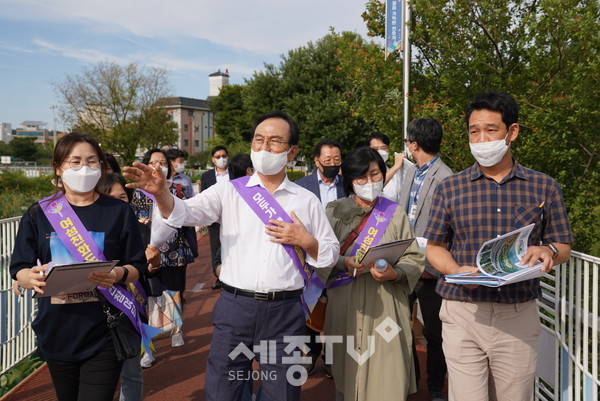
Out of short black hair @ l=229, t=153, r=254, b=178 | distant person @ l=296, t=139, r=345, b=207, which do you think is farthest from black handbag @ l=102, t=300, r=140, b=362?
short black hair @ l=229, t=153, r=254, b=178

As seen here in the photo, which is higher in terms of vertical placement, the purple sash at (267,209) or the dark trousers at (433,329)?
the purple sash at (267,209)

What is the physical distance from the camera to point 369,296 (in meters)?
3.17

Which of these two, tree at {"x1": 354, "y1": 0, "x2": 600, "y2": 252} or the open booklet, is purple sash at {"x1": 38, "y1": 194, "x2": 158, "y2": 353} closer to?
the open booklet

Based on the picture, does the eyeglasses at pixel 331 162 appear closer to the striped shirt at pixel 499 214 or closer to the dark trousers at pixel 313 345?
the dark trousers at pixel 313 345

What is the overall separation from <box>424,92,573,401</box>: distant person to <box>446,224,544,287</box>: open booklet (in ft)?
0.42

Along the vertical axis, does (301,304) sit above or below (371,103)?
below

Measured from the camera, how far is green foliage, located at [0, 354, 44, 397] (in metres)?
4.35

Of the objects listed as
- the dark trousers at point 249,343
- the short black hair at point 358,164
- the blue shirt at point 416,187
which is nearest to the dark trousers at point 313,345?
the blue shirt at point 416,187

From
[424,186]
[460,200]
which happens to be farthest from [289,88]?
[460,200]

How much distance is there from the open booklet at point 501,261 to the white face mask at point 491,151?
1.45 feet

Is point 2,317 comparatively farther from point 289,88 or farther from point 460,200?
point 289,88

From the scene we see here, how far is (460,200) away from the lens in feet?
8.56

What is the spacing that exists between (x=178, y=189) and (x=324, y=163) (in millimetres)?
1639

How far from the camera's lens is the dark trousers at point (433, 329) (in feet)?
12.9
